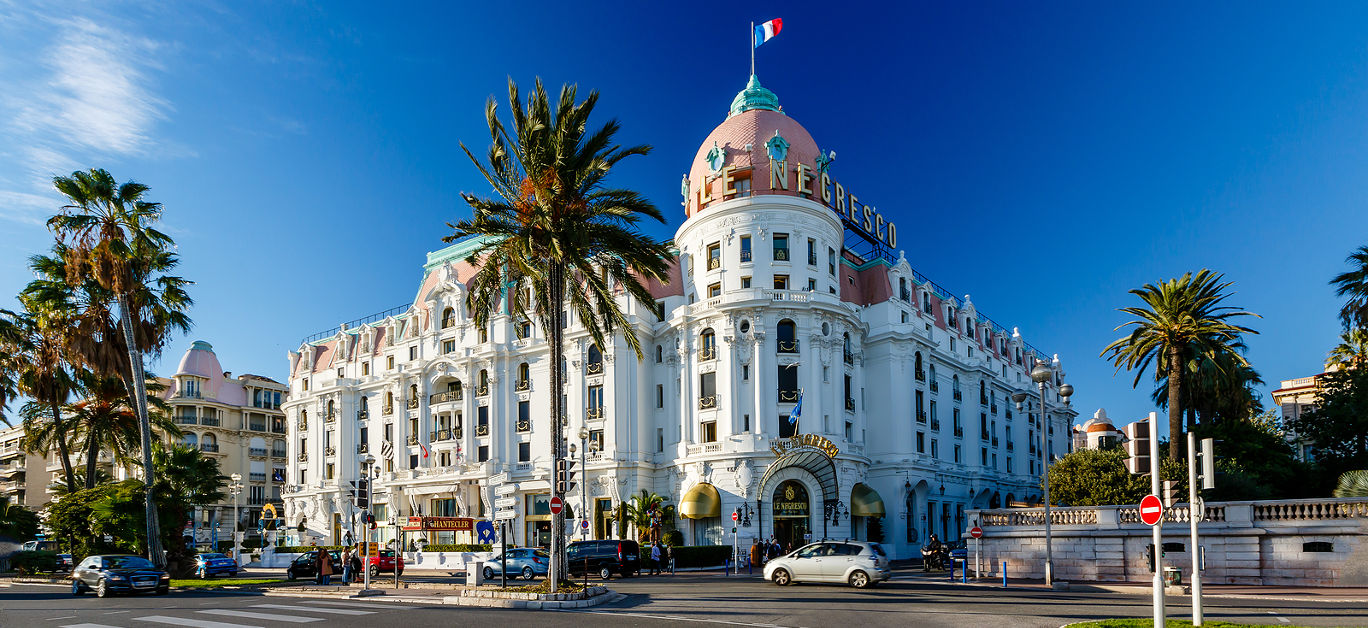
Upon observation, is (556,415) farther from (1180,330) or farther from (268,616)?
(1180,330)

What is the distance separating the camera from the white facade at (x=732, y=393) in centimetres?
5328

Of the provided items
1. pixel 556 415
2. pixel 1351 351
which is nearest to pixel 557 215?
pixel 556 415

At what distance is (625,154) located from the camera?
28.5 m

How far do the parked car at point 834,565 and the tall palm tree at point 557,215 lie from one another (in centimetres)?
914

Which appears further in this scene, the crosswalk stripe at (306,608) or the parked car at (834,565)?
the parked car at (834,565)

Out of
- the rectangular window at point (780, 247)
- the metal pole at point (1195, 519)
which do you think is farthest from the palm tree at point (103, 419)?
the metal pole at point (1195, 519)

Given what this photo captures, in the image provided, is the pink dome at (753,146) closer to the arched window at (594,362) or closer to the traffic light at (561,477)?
the arched window at (594,362)

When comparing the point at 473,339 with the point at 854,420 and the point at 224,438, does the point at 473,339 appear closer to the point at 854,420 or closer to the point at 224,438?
the point at 854,420

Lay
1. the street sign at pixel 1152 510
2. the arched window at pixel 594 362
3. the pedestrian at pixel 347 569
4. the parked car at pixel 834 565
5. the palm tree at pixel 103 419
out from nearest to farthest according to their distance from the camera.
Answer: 1. the street sign at pixel 1152 510
2. the parked car at pixel 834 565
3. the pedestrian at pixel 347 569
4. the palm tree at pixel 103 419
5. the arched window at pixel 594 362

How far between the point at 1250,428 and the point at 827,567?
32512 mm

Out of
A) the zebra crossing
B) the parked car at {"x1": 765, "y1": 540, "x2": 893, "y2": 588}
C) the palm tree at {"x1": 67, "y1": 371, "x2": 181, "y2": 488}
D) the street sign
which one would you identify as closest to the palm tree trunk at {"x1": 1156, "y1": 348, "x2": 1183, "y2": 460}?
the parked car at {"x1": 765, "y1": 540, "x2": 893, "y2": 588}

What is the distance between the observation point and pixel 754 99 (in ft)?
195

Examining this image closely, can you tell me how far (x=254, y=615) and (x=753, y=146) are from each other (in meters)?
40.6

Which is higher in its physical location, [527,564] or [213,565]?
[527,564]
